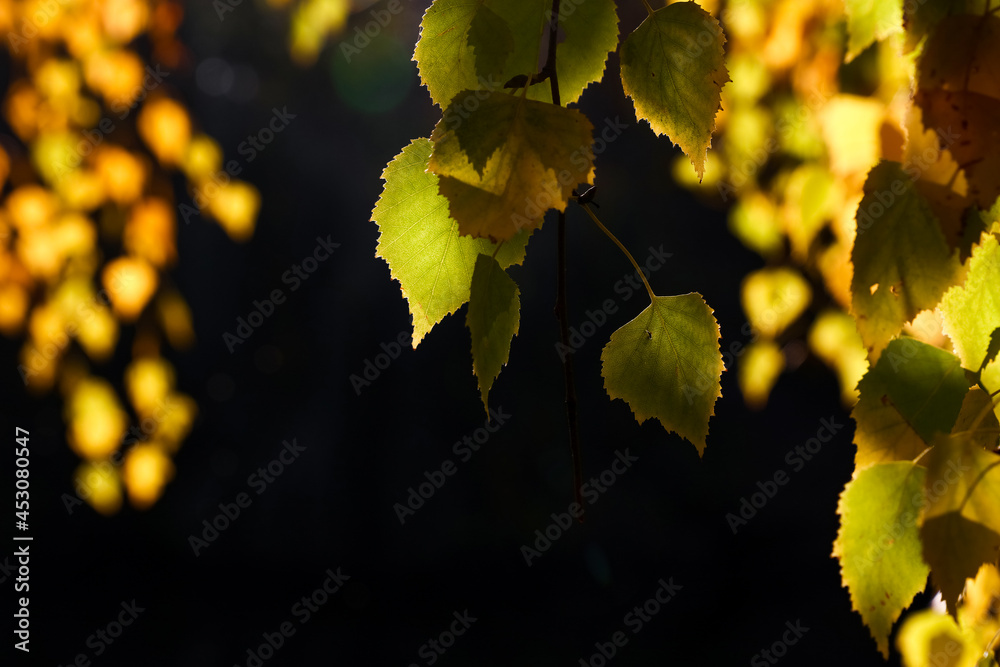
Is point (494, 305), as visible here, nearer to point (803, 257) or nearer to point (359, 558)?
point (803, 257)

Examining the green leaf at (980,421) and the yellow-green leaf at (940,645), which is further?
the yellow-green leaf at (940,645)

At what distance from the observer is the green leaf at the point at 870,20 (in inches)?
21.5

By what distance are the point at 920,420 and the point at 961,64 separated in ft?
0.57

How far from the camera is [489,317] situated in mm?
356

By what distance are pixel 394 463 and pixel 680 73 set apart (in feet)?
10.7

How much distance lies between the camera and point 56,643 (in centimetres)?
276

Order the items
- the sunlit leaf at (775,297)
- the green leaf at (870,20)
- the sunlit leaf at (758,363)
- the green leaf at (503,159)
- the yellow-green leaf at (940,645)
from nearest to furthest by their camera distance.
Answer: the green leaf at (503,159), the green leaf at (870,20), the yellow-green leaf at (940,645), the sunlit leaf at (775,297), the sunlit leaf at (758,363)

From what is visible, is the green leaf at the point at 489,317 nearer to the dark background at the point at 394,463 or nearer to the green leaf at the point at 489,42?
the green leaf at the point at 489,42

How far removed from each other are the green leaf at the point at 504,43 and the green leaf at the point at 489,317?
10 centimetres

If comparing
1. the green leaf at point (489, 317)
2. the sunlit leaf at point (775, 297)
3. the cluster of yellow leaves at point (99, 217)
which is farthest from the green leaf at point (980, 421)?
the cluster of yellow leaves at point (99, 217)

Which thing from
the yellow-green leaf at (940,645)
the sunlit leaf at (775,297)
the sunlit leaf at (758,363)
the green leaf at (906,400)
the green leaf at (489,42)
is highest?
the green leaf at (489,42)

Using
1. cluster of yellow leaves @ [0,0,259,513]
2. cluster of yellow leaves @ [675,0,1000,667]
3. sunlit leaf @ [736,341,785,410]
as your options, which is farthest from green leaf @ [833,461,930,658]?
cluster of yellow leaves @ [0,0,259,513]

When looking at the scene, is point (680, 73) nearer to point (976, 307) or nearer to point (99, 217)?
point (976, 307)

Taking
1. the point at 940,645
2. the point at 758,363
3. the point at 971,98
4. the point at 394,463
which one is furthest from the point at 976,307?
the point at 394,463
